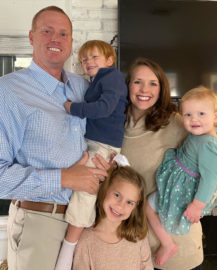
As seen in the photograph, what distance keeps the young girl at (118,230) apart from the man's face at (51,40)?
2.14ft

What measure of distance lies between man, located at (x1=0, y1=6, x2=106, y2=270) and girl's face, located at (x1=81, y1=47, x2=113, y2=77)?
1.43 ft

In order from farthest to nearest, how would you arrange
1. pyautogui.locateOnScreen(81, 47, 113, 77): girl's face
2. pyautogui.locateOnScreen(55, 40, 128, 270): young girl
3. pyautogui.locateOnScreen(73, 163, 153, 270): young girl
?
pyautogui.locateOnScreen(81, 47, 113, 77): girl's face < pyautogui.locateOnScreen(73, 163, 153, 270): young girl < pyautogui.locateOnScreen(55, 40, 128, 270): young girl

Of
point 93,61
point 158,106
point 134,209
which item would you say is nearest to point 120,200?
point 134,209

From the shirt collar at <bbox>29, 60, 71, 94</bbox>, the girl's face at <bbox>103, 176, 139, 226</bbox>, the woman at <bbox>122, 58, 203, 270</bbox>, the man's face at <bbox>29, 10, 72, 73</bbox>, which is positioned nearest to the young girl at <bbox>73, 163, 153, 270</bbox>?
the girl's face at <bbox>103, 176, 139, 226</bbox>

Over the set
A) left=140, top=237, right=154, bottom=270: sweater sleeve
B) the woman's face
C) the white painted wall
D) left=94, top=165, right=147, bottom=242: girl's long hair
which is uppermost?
the white painted wall

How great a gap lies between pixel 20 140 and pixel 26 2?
7.65 feet

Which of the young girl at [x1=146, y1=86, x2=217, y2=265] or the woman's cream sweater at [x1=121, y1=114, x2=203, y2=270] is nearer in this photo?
the young girl at [x1=146, y1=86, x2=217, y2=265]

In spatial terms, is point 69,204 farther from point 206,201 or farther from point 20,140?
point 206,201

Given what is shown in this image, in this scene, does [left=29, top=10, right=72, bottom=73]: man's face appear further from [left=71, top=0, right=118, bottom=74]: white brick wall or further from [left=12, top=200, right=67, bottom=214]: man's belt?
[left=71, top=0, right=118, bottom=74]: white brick wall

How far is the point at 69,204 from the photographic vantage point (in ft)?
4.62

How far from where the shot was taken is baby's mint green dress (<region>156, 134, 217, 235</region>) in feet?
4.69

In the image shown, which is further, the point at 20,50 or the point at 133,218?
the point at 20,50

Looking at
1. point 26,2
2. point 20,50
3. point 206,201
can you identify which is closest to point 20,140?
point 206,201

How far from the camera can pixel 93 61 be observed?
6.21ft
